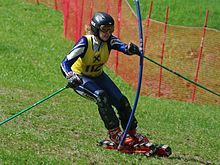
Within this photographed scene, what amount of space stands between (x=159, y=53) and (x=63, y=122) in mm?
11346

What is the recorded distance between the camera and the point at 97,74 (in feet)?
32.3

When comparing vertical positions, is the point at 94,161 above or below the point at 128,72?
above

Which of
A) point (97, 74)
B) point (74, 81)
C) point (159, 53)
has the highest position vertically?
point (74, 81)

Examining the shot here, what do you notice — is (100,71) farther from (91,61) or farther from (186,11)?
(186,11)

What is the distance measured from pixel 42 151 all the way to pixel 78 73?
1.38 m

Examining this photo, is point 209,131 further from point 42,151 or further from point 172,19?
point 172,19

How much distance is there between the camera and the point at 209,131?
1299 centimetres

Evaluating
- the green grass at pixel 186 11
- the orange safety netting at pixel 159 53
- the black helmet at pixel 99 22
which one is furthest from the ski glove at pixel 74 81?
the green grass at pixel 186 11

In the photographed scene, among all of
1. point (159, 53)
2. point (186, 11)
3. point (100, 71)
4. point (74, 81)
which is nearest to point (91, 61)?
point (100, 71)

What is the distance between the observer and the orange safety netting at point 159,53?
19.9 metres

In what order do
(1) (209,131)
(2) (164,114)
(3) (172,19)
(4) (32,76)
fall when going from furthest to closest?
(3) (172,19) → (4) (32,76) → (2) (164,114) → (1) (209,131)

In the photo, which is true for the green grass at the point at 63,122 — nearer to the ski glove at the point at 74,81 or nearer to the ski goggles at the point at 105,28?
the ski glove at the point at 74,81

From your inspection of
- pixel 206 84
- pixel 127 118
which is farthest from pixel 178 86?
pixel 127 118

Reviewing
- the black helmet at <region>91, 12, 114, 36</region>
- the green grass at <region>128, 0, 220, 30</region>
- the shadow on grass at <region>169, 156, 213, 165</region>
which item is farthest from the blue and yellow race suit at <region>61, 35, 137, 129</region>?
the green grass at <region>128, 0, 220, 30</region>
